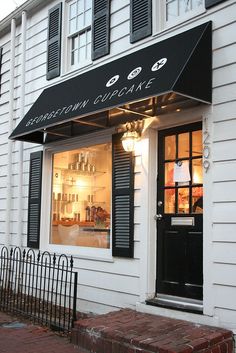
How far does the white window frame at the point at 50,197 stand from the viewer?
6961 mm

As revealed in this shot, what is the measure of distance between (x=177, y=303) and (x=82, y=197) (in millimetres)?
2799

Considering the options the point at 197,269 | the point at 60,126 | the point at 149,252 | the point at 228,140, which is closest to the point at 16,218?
the point at 60,126

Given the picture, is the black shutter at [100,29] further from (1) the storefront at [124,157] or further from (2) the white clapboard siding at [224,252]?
(2) the white clapboard siding at [224,252]

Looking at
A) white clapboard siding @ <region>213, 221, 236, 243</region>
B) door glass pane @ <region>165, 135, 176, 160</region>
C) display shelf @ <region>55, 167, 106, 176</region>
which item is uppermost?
door glass pane @ <region>165, 135, 176, 160</region>

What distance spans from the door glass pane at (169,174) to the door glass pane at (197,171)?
36cm

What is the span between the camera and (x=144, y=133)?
6.14 m

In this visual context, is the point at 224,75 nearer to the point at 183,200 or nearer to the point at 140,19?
the point at 183,200

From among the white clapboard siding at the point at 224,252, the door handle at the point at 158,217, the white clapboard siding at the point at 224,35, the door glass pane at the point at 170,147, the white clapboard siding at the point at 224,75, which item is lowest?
the white clapboard siding at the point at 224,252

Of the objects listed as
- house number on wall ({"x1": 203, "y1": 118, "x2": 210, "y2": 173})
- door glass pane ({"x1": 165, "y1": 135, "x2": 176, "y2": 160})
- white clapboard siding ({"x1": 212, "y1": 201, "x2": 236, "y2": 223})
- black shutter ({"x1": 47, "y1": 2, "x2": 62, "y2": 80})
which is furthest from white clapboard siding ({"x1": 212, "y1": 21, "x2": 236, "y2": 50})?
black shutter ({"x1": 47, "y1": 2, "x2": 62, "y2": 80})

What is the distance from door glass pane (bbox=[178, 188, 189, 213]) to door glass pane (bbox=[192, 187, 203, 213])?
0.33 feet

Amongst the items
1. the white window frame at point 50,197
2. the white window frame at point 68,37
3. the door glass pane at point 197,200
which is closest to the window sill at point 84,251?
the white window frame at point 50,197

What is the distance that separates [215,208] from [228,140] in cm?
79

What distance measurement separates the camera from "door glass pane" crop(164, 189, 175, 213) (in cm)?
585

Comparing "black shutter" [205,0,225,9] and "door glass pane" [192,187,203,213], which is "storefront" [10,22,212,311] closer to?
"door glass pane" [192,187,203,213]
